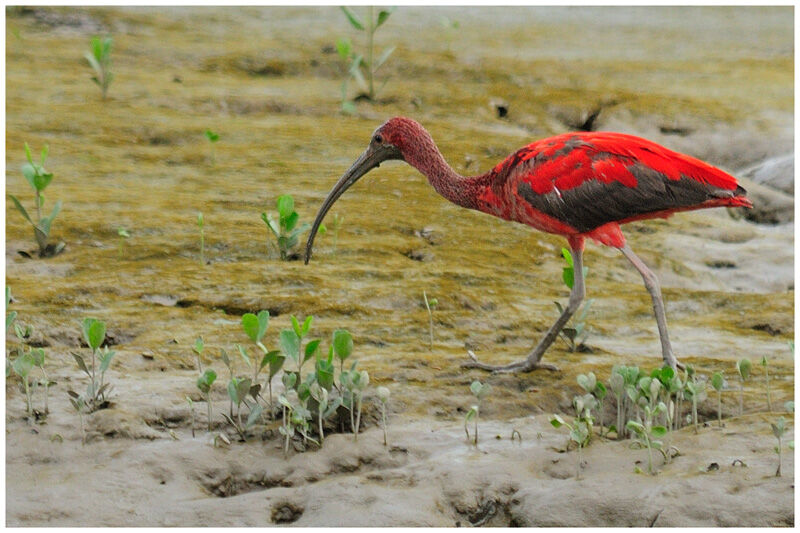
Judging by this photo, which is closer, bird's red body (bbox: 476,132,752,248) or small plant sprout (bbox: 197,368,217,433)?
small plant sprout (bbox: 197,368,217,433)

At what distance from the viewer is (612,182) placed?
6.26m

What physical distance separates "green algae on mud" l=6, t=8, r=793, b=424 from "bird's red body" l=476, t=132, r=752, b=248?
0.82 m

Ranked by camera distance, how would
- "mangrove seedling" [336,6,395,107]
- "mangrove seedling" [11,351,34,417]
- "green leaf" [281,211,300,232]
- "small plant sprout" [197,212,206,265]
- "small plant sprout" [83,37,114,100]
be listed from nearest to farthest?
"mangrove seedling" [11,351,34,417]
"green leaf" [281,211,300,232]
"small plant sprout" [197,212,206,265]
"small plant sprout" [83,37,114,100]
"mangrove seedling" [336,6,395,107]

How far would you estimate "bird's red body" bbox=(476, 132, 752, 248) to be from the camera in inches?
247

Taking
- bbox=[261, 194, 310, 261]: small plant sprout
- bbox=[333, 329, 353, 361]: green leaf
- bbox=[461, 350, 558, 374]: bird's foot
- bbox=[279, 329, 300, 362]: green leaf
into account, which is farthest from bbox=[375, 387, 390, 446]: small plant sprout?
bbox=[261, 194, 310, 261]: small plant sprout

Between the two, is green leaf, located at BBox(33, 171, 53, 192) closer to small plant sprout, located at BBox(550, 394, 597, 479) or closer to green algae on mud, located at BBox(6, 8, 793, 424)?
green algae on mud, located at BBox(6, 8, 793, 424)

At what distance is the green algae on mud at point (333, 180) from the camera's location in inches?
270

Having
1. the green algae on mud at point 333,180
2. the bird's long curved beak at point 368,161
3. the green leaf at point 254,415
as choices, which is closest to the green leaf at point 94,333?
the green algae on mud at point 333,180

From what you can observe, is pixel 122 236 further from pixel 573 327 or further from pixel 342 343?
pixel 573 327

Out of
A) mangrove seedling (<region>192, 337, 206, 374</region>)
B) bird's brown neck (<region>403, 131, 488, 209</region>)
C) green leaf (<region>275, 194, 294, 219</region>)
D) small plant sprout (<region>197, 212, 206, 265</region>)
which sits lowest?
mangrove seedling (<region>192, 337, 206, 374</region>)

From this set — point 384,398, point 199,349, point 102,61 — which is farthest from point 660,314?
point 102,61

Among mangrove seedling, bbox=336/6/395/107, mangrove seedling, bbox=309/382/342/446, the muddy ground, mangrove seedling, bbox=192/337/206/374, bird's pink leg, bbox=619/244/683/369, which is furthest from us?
mangrove seedling, bbox=336/6/395/107

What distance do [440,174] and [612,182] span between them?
3.57 feet

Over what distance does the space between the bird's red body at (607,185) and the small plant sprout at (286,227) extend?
5.80 feet
